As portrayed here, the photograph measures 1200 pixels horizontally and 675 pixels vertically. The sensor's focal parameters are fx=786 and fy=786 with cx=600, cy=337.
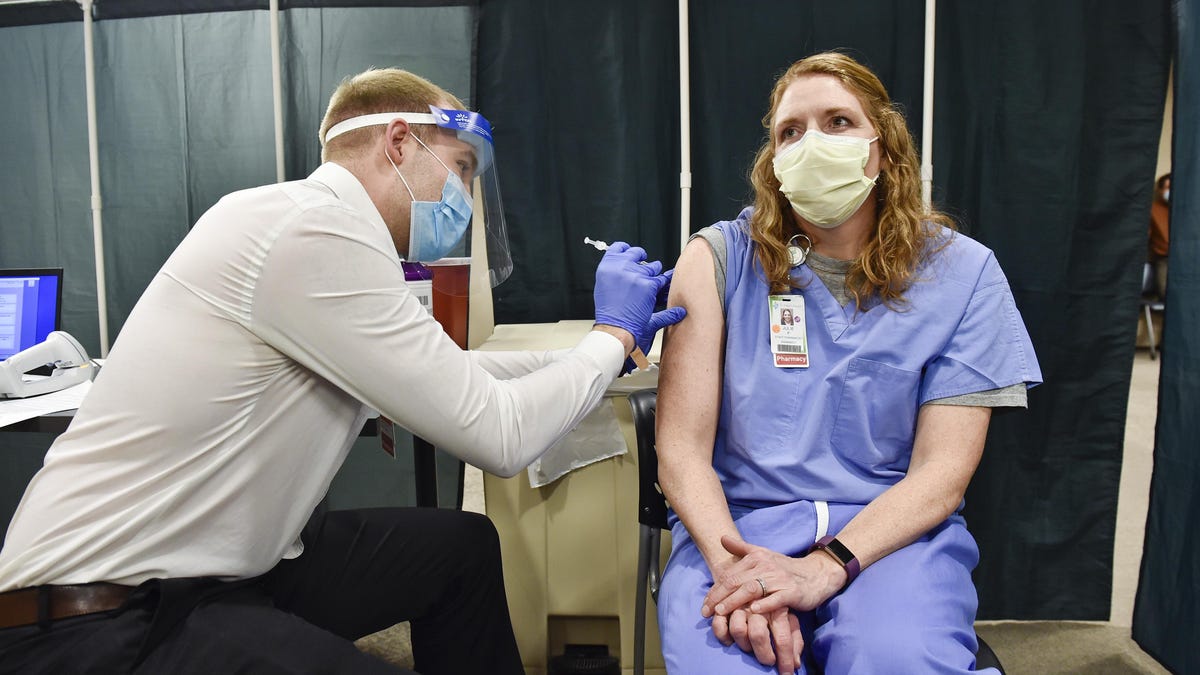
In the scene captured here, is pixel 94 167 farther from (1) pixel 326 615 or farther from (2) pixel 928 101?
(2) pixel 928 101

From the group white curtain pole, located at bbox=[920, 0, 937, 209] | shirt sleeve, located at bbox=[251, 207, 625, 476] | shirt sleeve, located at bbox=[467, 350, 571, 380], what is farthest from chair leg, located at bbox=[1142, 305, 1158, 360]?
shirt sleeve, located at bbox=[251, 207, 625, 476]

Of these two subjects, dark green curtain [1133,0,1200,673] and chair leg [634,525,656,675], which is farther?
dark green curtain [1133,0,1200,673]

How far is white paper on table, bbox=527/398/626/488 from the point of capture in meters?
1.89

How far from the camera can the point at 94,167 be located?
245cm

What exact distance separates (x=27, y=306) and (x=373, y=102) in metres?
1.53

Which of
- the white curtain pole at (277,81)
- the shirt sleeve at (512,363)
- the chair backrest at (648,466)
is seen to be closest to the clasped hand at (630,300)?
the chair backrest at (648,466)

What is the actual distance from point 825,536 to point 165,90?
A: 8.14 ft

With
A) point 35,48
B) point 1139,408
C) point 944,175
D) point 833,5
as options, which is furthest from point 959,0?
point 1139,408

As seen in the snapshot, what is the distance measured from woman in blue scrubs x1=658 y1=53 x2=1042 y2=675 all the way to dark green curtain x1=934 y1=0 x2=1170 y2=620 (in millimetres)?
958

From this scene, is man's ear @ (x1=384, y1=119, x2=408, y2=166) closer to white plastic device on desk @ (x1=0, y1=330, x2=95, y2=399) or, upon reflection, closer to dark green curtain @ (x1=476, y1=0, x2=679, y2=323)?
dark green curtain @ (x1=476, y1=0, x2=679, y2=323)

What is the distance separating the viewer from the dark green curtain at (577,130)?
2348 millimetres

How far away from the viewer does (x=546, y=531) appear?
195cm

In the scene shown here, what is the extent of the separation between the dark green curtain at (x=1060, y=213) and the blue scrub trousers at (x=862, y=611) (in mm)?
1222

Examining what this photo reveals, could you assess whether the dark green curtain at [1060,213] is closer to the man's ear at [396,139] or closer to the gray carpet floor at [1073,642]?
the gray carpet floor at [1073,642]
